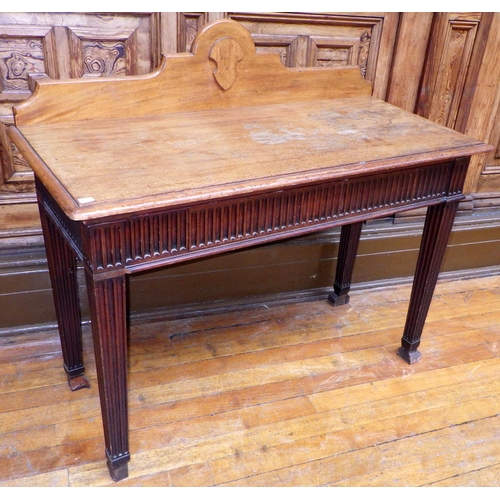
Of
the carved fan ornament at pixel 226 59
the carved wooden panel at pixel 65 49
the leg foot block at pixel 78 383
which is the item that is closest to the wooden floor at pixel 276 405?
the leg foot block at pixel 78 383

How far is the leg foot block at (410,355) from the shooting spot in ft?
7.50

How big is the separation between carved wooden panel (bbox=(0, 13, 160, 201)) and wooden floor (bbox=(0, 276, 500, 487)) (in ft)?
2.87

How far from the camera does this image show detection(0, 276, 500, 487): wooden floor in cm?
179

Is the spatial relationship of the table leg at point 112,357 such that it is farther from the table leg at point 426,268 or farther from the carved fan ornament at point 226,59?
the table leg at point 426,268

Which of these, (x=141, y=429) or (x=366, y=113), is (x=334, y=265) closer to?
(x=366, y=113)

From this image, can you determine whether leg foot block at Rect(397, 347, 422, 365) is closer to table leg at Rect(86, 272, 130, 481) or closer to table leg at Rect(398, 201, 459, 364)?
table leg at Rect(398, 201, 459, 364)

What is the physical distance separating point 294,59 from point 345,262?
915 millimetres

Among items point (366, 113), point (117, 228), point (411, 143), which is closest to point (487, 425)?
point (411, 143)

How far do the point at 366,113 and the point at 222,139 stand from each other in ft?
1.98

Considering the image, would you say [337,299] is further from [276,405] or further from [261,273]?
[276,405]

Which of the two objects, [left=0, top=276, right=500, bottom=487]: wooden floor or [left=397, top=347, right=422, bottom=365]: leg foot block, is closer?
[left=0, top=276, right=500, bottom=487]: wooden floor

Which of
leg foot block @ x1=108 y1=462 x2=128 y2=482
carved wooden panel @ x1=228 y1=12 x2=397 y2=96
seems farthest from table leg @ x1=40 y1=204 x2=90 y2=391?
carved wooden panel @ x1=228 y1=12 x2=397 y2=96

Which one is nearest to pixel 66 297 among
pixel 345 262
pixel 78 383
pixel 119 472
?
pixel 78 383

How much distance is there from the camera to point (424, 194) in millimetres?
1847
